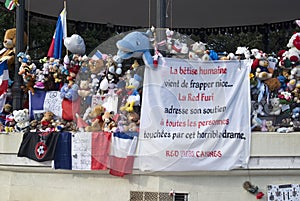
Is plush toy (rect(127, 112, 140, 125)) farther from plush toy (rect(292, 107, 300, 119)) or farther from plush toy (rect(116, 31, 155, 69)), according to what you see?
plush toy (rect(292, 107, 300, 119))

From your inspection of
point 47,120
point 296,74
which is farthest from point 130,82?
point 296,74

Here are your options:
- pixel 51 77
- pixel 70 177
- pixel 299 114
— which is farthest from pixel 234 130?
pixel 51 77

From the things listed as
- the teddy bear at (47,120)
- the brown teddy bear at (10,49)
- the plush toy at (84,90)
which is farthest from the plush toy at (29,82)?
the plush toy at (84,90)

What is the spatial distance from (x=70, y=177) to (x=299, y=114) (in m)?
3.52

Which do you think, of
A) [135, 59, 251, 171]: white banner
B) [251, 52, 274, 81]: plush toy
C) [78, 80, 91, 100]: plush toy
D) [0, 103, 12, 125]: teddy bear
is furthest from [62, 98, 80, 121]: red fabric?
[251, 52, 274, 81]: plush toy

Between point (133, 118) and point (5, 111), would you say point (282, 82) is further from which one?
point (5, 111)

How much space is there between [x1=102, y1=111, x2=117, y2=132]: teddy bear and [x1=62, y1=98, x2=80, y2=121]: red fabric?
2.02ft

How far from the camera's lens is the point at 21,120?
8.46 metres

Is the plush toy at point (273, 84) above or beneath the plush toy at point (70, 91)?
above

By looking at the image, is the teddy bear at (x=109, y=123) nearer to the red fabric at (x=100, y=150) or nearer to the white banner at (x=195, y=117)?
the red fabric at (x=100, y=150)

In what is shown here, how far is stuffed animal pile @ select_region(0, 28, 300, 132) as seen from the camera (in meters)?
7.14

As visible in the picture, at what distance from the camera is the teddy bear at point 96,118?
7605mm

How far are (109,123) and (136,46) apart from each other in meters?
1.20

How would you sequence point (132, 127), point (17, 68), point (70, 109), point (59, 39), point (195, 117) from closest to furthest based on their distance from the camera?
point (195, 117) < point (132, 127) < point (70, 109) < point (17, 68) < point (59, 39)
